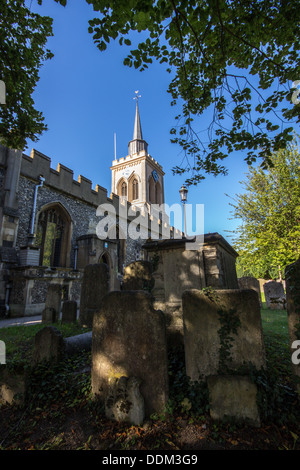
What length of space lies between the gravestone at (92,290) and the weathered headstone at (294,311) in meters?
4.71

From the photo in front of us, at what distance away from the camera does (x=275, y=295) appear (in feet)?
33.2

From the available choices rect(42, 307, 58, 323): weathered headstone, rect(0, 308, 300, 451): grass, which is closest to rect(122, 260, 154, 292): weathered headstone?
rect(0, 308, 300, 451): grass

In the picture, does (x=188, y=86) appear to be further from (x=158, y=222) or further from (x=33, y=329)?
(x=158, y=222)

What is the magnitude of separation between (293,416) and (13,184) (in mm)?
11934

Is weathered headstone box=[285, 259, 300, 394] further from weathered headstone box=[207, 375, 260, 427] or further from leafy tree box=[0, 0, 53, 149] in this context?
leafy tree box=[0, 0, 53, 149]

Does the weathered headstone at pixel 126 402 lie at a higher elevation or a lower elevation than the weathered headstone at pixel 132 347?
lower

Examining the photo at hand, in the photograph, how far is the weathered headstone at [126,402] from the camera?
7.04 feet

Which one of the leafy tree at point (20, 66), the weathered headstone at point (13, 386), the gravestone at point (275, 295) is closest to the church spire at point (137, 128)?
the gravestone at point (275, 295)

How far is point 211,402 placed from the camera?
6.94 ft

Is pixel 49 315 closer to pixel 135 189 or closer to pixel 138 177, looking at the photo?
pixel 135 189

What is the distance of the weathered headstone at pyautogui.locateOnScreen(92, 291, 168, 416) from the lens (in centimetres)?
228

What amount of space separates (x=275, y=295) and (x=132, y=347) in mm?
9906

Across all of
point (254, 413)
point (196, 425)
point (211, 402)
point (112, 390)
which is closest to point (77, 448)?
point (112, 390)

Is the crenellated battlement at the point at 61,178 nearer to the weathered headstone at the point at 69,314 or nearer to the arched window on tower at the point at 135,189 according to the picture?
the weathered headstone at the point at 69,314
